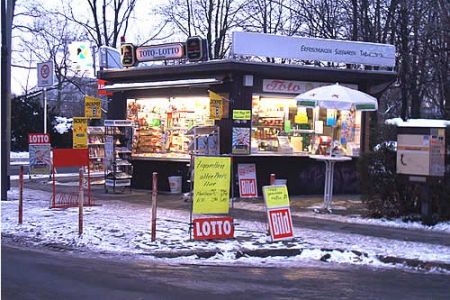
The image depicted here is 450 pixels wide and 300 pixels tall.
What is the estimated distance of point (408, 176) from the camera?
40.8ft

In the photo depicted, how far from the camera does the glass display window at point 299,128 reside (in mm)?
17578

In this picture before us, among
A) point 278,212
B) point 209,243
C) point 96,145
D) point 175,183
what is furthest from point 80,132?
point 278,212

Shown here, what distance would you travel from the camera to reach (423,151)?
478 inches

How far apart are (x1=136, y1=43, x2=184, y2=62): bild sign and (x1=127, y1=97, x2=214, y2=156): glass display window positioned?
1262 millimetres

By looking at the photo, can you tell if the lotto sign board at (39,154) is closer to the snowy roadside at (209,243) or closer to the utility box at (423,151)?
the snowy roadside at (209,243)

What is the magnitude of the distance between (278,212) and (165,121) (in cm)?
864

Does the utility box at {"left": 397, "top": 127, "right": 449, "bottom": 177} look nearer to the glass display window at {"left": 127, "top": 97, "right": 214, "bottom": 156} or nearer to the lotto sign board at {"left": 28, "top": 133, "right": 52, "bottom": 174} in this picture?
the glass display window at {"left": 127, "top": 97, "right": 214, "bottom": 156}

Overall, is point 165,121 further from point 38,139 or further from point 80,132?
point 80,132

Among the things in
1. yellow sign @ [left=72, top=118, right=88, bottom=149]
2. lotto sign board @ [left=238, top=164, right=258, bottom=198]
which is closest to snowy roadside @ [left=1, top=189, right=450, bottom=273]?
lotto sign board @ [left=238, top=164, right=258, bottom=198]

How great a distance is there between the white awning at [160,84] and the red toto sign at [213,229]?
21.8 ft

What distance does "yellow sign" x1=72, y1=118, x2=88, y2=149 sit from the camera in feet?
78.9

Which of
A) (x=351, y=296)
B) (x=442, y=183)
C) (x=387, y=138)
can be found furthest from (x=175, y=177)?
(x=351, y=296)

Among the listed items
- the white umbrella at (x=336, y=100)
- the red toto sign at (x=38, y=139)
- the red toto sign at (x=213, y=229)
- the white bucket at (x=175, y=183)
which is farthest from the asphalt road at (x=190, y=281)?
the red toto sign at (x=38, y=139)

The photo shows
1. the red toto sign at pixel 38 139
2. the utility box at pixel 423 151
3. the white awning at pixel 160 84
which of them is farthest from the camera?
the red toto sign at pixel 38 139
